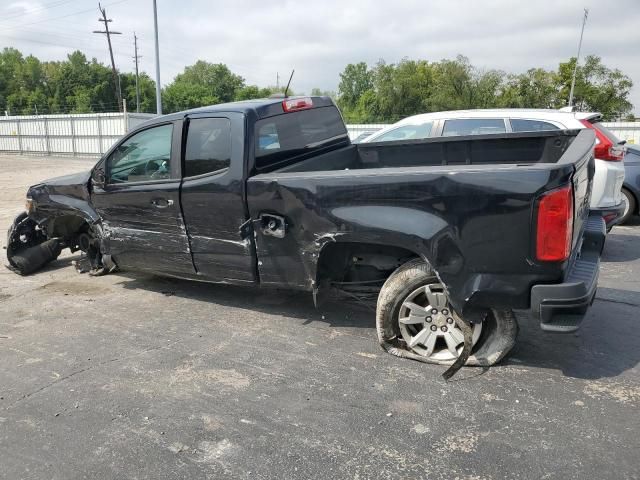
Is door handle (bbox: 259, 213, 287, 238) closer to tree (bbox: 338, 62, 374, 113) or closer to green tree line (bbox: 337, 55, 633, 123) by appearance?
green tree line (bbox: 337, 55, 633, 123)

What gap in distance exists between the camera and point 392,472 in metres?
2.71

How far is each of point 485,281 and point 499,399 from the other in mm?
740

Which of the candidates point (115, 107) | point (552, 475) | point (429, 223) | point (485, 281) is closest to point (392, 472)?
point (552, 475)

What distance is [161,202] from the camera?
486 centimetres

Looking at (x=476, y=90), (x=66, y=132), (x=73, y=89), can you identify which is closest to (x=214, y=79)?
(x=73, y=89)

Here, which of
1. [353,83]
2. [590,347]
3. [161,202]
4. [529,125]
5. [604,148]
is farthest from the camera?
[353,83]

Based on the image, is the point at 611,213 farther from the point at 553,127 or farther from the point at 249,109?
the point at 249,109

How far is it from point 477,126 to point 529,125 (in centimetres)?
64

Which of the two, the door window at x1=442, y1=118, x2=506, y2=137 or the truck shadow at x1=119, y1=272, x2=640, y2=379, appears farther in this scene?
the door window at x1=442, y1=118, x2=506, y2=137

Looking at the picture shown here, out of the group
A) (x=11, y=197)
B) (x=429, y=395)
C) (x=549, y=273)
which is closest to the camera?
(x=549, y=273)

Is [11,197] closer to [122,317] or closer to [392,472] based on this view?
[122,317]

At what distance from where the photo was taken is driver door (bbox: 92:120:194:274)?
4.83 m

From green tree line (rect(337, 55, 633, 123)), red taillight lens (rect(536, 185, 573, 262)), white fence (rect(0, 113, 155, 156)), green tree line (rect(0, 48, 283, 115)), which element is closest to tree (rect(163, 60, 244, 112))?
green tree line (rect(0, 48, 283, 115))

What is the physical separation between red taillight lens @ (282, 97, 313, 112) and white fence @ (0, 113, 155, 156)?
2368 centimetres
